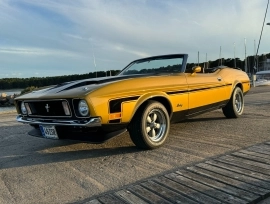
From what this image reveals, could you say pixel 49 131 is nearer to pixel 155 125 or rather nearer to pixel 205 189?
pixel 155 125

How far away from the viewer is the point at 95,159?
3.86 metres

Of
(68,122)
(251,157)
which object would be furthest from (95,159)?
(251,157)

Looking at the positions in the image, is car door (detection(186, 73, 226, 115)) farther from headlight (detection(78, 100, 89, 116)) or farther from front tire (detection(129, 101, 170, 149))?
headlight (detection(78, 100, 89, 116))

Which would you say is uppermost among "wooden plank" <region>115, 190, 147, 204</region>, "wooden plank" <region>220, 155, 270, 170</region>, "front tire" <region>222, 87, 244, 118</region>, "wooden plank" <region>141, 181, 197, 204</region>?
"front tire" <region>222, 87, 244, 118</region>

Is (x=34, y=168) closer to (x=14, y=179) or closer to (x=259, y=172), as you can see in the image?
(x=14, y=179)

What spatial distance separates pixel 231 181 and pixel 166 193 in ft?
2.34

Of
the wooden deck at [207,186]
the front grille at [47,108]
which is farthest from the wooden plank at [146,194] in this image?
the front grille at [47,108]

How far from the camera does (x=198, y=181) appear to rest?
286 cm

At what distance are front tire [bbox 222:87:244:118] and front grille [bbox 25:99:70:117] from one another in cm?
397

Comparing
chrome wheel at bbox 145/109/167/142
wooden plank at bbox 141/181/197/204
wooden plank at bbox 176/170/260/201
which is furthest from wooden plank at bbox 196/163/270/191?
A: chrome wheel at bbox 145/109/167/142

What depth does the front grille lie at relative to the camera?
12.3 ft

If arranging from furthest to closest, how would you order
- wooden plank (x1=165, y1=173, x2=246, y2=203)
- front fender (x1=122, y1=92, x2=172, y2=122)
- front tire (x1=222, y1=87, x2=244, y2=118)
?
front tire (x1=222, y1=87, x2=244, y2=118)
front fender (x1=122, y1=92, x2=172, y2=122)
wooden plank (x1=165, y1=173, x2=246, y2=203)

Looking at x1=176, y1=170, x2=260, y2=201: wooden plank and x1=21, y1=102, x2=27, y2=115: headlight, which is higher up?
x1=21, y1=102, x2=27, y2=115: headlight

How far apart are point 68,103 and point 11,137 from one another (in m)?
2.66
